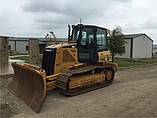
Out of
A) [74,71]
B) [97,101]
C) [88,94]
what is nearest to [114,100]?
[97,101]

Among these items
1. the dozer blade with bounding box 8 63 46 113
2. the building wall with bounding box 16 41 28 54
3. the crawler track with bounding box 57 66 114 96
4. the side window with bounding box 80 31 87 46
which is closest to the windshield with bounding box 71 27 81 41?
the side window with bounding box 80 31 87 46

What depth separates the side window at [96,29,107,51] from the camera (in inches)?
388

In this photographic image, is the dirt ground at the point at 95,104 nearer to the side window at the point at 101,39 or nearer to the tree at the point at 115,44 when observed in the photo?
the side window at the point at 101,39

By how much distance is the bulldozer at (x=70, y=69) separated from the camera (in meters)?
7.34

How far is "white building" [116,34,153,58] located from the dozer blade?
88.6 ft

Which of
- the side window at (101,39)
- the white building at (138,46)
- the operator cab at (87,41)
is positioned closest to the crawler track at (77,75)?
the operator cab at (87,41)

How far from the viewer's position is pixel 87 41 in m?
9.48

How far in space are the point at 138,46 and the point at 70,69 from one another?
1099 inches

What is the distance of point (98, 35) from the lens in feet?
32.3

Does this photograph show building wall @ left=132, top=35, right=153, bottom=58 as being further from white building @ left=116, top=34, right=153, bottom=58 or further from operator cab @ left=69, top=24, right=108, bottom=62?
operator cab @ left=69, top=24, right=108, bottom=62

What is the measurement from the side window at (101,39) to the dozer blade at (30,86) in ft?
11.5

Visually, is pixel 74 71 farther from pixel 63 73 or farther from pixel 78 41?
pixel 78 41

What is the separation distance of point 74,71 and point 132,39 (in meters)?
26.7

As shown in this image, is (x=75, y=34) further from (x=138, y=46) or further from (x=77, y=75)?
(x=138, y=46)
